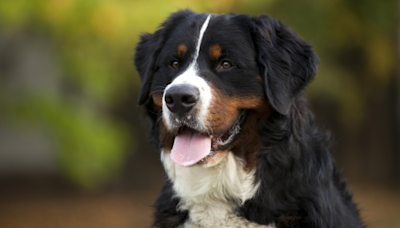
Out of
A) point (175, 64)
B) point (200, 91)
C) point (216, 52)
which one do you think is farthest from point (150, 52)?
point (200, 91)

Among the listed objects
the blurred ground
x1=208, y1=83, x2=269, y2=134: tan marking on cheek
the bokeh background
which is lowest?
the blurred ground

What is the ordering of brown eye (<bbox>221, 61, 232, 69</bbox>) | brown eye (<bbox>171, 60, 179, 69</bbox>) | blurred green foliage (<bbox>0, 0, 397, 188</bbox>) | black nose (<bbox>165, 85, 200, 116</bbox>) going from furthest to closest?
blurred green foliage (<bbox>0, 0, 397, 188</bbox>)
brown eye (<bbox>171, 60, 179, 69</bbox>)
brown eye (<bbox>221, 61, 232, 69</bbox>)
black nose (<bbox>165, 85, 200, 116</bbox>)

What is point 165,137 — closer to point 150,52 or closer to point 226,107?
point 226,107

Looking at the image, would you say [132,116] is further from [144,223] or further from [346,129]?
[346,129]

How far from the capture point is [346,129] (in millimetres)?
10203

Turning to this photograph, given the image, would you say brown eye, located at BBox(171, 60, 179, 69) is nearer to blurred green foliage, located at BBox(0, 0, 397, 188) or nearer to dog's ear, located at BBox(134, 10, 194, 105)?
dog's ear, located at BBox(134, 10, 194, 105)

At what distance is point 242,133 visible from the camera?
10.3 ft

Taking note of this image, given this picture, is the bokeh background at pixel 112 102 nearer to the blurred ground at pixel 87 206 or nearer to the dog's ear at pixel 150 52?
Answer: the blurred ground at pixel 87 206

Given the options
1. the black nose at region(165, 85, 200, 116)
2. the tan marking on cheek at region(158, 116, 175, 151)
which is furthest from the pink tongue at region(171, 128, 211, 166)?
the black nose at region(165, 85, 200, 116)

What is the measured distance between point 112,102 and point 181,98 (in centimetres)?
658

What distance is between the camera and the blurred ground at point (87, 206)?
813 centimetres

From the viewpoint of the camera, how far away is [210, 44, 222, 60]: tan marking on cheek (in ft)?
10.6

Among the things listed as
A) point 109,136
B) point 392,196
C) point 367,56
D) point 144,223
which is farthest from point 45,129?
point 392,196

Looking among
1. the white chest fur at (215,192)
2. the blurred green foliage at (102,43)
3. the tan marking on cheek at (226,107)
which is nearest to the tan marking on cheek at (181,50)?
the tan marking on cheek at (226,107)
